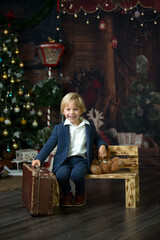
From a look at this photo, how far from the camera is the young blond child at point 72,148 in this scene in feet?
12.8

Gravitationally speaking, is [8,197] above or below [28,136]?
below

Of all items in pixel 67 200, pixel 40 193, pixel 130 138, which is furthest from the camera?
pixel 130 138

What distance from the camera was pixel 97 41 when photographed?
21.4ft

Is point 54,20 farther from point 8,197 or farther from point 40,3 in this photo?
point 8,197

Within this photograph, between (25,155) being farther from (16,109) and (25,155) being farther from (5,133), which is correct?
(16,109)

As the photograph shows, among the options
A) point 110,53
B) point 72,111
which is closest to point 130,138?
point 110,53

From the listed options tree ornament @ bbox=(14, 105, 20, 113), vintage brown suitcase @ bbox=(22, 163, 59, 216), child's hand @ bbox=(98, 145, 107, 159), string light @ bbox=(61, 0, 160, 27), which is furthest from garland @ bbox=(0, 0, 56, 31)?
vintage brown suitcase @ bbox=(22, 163, 59, 216)

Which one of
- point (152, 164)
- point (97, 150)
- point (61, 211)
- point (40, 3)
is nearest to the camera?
point (61, 211)

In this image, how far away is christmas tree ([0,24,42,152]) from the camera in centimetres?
624

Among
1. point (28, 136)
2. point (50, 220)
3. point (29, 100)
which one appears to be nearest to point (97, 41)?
point (29, 100)

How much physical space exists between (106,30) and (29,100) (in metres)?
1.82

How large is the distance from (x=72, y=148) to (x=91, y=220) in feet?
3.11

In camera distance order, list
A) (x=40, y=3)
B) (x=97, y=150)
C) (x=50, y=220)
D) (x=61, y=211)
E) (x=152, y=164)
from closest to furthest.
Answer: (x=50, y=220) < (x=61, y=211) < (x=97, y=150) < (x=152, y=164) < (x=40, y=3)

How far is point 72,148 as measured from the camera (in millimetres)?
4074
